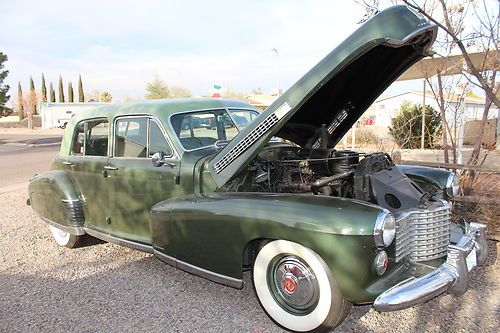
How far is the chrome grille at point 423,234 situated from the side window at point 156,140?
224 centimetres

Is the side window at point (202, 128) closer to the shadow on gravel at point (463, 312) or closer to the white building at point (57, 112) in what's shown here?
the shadow on gravel at point (463, 312)

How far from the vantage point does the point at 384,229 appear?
264 centimetres

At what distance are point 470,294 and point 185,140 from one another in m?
2.87

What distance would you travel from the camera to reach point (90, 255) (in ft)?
15.8

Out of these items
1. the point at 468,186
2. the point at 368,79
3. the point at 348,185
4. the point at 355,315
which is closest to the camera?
Answer: the point at 355,315

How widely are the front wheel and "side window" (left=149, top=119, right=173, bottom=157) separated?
60.3 inches

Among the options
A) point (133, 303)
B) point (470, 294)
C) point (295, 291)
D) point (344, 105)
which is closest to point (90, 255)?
point (133, 303)

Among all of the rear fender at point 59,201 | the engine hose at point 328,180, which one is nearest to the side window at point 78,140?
the rear fender at point 59,201

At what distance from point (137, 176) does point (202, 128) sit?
0.82m

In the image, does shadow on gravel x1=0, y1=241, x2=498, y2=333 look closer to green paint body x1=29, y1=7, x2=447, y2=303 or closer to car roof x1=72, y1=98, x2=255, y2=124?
green paint body x1=29, y1=7, x2=447, y2=303

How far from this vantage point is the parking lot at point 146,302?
10.2ft

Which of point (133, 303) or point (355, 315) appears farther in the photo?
point (133, 303)

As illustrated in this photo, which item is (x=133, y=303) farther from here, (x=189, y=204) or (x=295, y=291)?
(x=295, y=291)

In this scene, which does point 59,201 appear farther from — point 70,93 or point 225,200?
point 70,93
